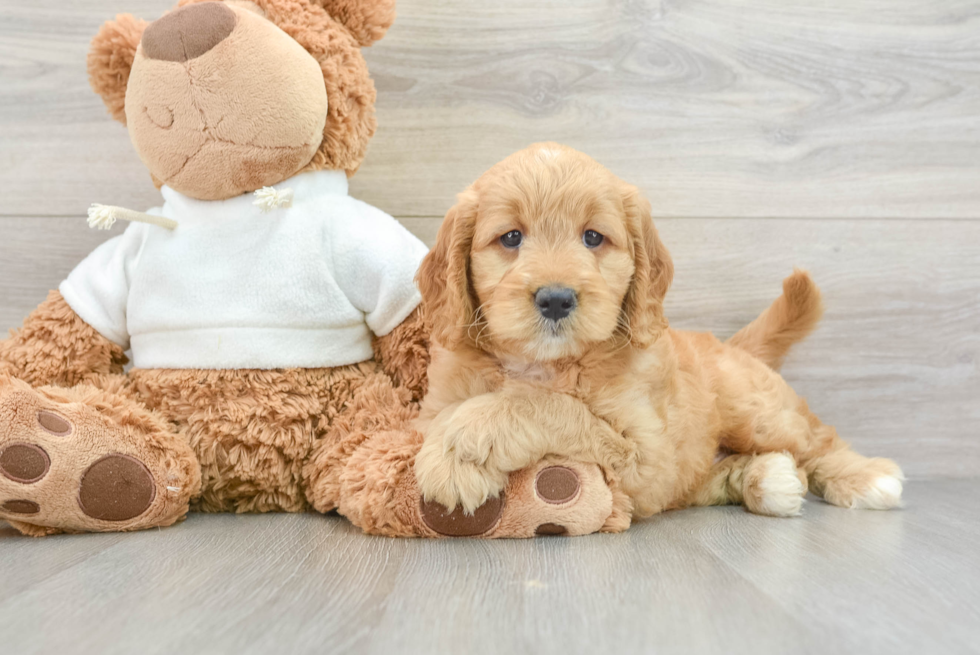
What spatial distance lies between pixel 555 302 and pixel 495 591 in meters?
0.46

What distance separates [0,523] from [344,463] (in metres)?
0.70

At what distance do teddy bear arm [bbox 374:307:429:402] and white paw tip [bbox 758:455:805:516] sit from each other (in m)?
0.77

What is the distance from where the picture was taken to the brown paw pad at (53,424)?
137 cm

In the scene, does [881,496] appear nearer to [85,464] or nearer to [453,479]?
[453,479]

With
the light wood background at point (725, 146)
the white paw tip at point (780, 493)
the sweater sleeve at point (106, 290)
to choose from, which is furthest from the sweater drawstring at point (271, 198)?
the white paw tip at point (780, 493)

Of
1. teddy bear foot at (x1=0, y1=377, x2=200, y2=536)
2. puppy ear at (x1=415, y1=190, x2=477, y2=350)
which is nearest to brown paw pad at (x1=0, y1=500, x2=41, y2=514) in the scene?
teddy bear foot at (x1=0, y1=377, x2=200, y2=536)

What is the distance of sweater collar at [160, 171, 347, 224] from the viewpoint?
1648mm

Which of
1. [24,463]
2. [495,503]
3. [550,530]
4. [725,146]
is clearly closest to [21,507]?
[24,463]

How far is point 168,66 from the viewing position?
1510 mm

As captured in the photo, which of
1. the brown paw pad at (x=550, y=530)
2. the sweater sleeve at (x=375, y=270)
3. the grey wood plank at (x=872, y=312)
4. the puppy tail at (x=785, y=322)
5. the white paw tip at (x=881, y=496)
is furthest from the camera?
the grey wood plank at (x=872, y=312)

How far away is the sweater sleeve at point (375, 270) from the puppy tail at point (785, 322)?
0.91 metres

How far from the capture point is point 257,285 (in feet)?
5.20

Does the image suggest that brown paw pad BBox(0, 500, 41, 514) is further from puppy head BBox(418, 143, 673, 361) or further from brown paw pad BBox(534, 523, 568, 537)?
brown paw pad BBox(534, 523, 568, 537)

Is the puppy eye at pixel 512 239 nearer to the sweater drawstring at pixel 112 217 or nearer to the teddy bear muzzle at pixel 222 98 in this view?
the teddy bear muzzle at pixel 222 98
